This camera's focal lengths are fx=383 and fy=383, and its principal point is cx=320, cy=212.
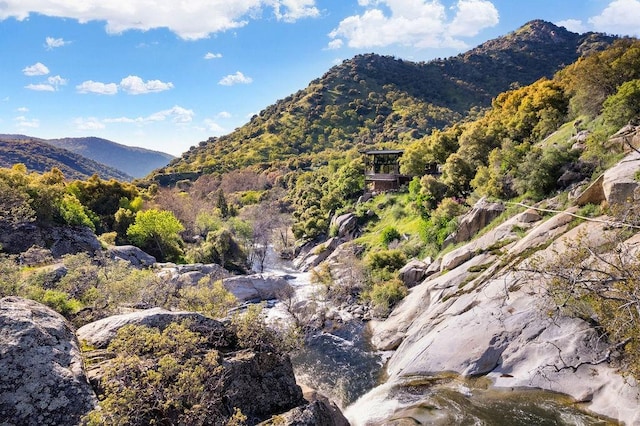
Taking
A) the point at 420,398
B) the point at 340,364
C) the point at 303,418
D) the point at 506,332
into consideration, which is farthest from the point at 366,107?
the point at 303,418

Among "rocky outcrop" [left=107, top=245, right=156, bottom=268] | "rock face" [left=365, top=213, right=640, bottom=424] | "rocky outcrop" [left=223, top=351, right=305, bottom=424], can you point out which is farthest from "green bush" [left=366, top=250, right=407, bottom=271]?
"rocky outcrop" [left=223, top=351, right=305, bottom=424]

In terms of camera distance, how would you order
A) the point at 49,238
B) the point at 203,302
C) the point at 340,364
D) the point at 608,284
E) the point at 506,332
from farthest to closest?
the point at 49,238, the point at 340,364, the point at 203,302, the point at 506,332, the point at 608,284

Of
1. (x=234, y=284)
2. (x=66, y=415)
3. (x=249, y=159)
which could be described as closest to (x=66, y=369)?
(x=66, y=415)

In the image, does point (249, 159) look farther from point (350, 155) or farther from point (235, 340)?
point (235, 340)

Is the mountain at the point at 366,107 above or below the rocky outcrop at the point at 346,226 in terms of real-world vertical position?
above

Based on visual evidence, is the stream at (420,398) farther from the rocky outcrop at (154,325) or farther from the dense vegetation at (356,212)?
the rocky outcrop at (154,325)

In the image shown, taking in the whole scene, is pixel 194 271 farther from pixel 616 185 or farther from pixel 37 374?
pixel 616 185

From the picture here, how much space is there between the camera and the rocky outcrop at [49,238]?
31.8 meters

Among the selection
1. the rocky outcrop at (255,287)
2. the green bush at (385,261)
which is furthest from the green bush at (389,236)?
the rocky outcrop at (255,287)

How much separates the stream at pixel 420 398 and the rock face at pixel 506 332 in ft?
1.96

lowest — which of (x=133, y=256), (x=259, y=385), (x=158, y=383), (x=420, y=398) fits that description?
(x=420, y=398)

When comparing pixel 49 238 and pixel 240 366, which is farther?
pixel 49 238

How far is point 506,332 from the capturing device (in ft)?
65.1

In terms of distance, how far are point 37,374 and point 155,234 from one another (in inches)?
1706
